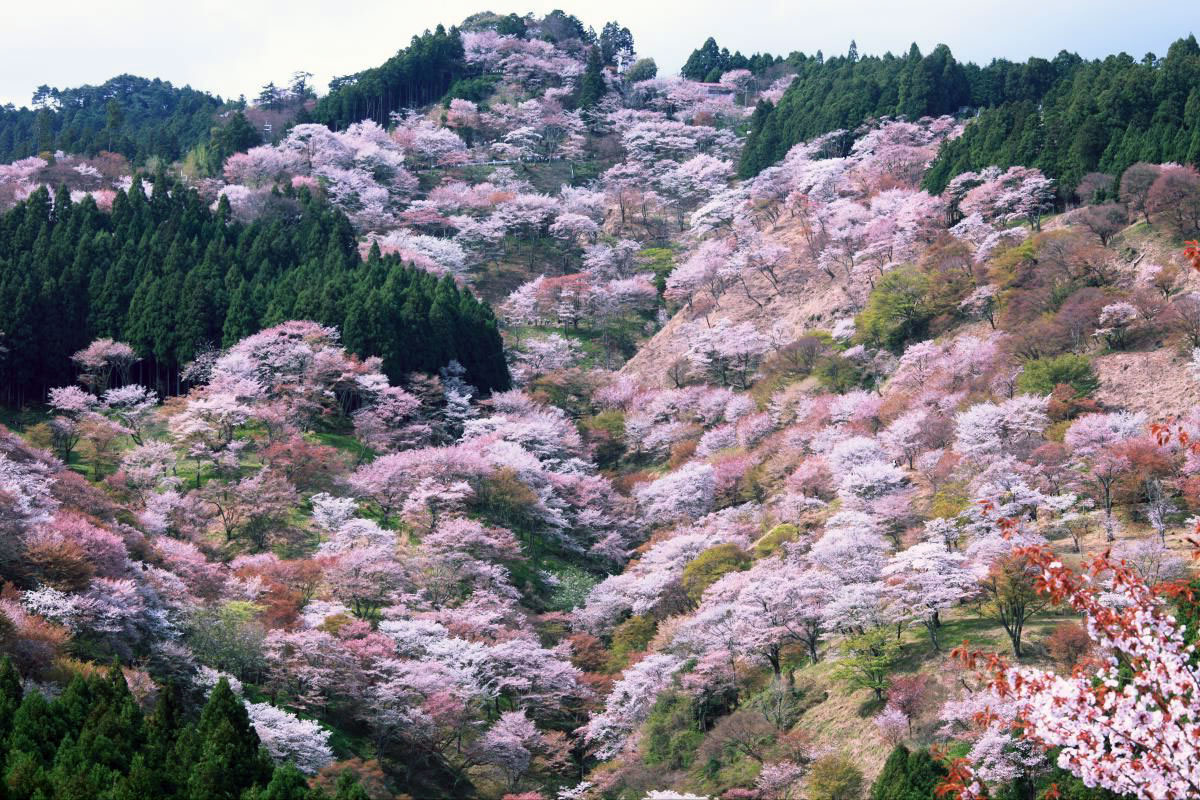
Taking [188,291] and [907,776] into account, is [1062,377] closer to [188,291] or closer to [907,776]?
[907,776]

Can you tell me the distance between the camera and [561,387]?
6894cm

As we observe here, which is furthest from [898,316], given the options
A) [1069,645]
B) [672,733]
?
[1069,645]

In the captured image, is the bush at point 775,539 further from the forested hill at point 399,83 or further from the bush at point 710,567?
the forested hill at point 399,83

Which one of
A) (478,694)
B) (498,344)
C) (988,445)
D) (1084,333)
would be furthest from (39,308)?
(1084,333)

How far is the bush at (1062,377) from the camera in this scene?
153 ft

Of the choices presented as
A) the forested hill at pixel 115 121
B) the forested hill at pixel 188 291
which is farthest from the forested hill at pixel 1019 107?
the forested hill at pixel 115 121

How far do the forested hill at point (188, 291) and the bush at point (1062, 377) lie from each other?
30120 millimetres

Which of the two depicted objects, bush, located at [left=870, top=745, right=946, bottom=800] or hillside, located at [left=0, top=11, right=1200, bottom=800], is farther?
hillside, located at [left=0, top=11, right=1200, bottom=800]

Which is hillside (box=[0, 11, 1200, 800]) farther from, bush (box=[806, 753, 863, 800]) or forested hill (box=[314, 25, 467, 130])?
forested hill (box=[314, 25, 467, 130])

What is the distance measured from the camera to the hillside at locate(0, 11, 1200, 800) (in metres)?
29.2

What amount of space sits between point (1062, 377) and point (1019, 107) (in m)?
31.1

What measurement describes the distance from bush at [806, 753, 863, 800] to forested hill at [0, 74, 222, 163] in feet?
263

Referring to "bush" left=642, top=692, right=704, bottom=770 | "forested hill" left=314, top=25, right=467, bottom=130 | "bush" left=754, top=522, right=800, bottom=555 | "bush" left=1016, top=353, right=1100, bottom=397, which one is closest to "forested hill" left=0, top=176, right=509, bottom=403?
"bush" left=754, top=522, right=800, bottom=555

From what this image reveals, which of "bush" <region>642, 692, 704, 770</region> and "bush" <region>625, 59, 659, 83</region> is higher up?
"bush" <region>625, 59, 659, 83</region>
